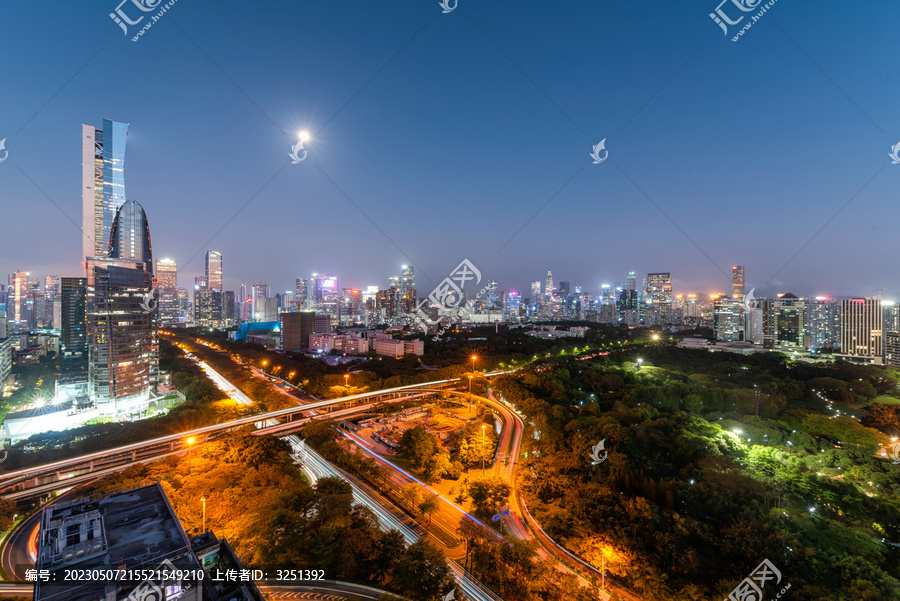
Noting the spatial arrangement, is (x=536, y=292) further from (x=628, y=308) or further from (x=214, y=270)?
(x=214, y=270)

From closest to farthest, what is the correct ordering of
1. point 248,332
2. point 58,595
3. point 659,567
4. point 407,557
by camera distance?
point 58,595, point 407,557, point 659,567, point 248,332

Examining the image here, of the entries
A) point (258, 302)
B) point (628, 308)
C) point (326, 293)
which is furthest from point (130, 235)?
point (628, 308)

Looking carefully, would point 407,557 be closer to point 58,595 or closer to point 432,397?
point 58,595

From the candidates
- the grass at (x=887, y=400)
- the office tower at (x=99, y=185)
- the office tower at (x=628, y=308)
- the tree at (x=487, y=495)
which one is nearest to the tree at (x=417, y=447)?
the tree at (x=487, y=495)

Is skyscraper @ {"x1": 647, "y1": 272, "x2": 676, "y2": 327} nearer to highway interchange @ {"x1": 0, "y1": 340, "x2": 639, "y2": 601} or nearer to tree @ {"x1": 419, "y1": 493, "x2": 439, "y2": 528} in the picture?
highway interchange @ {"x1": 0, "y1": 340, "x2": 639, "y2": 601}

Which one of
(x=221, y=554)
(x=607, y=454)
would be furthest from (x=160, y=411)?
(x=607, y=454)

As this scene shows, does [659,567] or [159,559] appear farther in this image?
[659,567]
